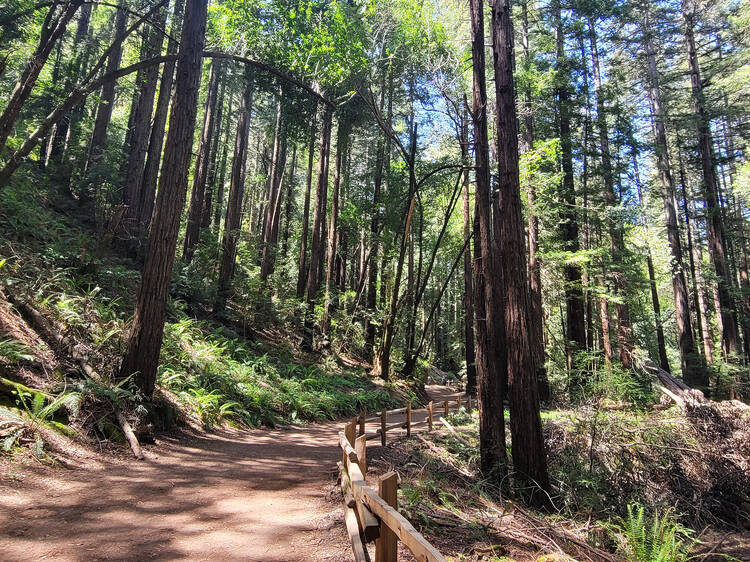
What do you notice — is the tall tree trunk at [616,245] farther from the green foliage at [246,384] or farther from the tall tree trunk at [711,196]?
the green foliage at [246,384]

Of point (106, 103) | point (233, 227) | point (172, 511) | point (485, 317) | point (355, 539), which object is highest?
point (106, 103)

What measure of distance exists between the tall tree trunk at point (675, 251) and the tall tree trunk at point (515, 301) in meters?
13.9

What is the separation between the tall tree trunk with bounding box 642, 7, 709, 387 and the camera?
1636 cm

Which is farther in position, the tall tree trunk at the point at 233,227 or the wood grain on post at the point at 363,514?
the tall tree trunk at the point at 233,227

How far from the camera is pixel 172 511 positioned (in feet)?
14.5

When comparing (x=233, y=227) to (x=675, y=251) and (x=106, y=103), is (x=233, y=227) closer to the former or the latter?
(x=106, y=103)

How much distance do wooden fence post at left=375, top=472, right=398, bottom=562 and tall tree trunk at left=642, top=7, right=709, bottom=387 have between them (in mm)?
18567

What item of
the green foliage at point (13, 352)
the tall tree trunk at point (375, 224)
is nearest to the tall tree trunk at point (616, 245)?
the tall tree trunk at point (375, 224)

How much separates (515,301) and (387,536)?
493 centimetres

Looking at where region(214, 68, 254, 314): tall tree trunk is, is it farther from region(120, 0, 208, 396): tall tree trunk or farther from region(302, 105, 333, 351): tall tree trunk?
region(120, 0, 208, 396): tall tree trunk

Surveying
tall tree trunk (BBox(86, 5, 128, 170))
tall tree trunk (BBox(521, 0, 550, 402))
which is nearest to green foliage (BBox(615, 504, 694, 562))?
tall tree trunk (BBox(521, 0, 550, 402))

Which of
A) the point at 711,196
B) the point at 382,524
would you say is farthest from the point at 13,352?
the point at 711,196

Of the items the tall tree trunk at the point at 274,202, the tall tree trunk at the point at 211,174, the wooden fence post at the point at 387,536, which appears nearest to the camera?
the wooden fence post at the point at 387,536

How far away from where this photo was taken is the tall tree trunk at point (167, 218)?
712 centimetres
